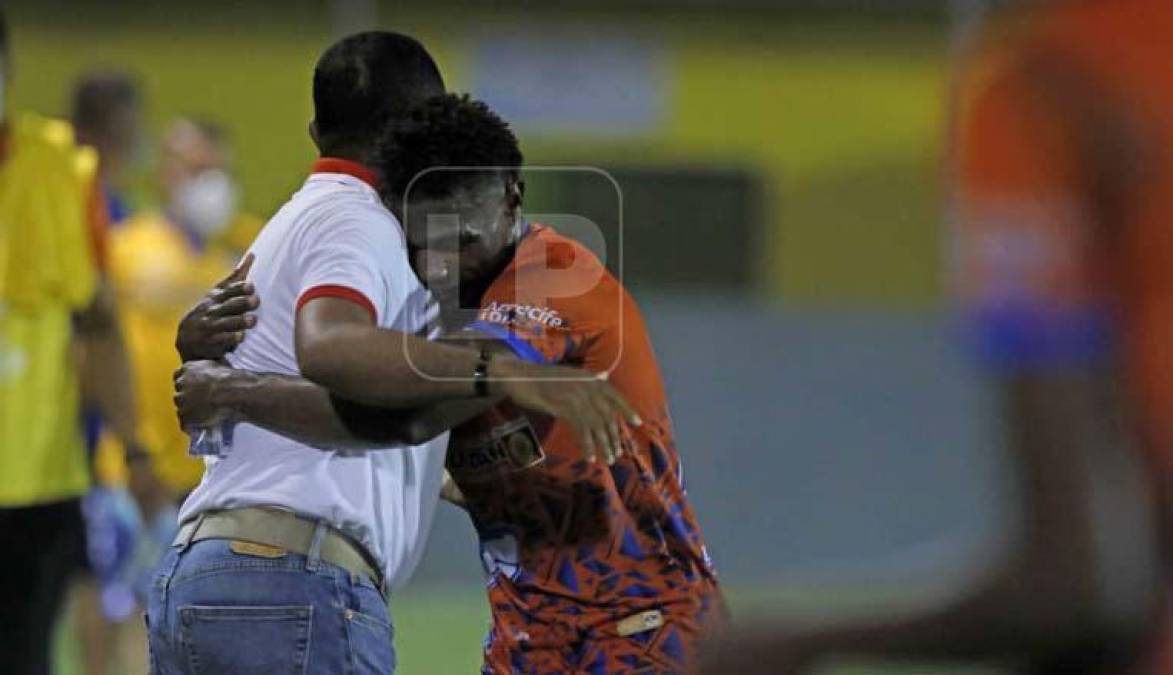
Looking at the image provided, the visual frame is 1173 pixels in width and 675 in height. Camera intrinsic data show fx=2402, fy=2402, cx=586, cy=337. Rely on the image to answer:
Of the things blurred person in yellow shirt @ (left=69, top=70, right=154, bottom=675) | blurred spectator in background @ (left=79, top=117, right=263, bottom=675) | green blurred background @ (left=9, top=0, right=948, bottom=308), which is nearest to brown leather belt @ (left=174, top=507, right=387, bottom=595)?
blurred person in yellow shirt @ (left=69, top=70, right=154, bottom=675)

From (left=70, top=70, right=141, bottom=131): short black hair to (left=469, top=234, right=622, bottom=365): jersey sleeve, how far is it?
4503 millimetres

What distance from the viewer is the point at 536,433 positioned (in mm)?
4082

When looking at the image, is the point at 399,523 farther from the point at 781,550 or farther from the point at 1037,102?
the point at 781,550

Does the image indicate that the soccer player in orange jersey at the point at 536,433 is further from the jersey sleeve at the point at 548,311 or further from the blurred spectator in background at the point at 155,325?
the blurred spectator in background at the point at 155,325

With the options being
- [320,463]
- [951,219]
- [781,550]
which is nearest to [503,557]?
[320,463]

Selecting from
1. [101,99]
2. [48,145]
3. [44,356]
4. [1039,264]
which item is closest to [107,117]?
[101,99]

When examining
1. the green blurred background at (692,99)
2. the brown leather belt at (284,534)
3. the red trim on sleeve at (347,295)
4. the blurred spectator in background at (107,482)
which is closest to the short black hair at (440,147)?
the red trim on sleeve at (347,295)

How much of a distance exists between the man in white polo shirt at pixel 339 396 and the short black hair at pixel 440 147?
0.04 meters

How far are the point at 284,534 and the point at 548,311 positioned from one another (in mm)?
571

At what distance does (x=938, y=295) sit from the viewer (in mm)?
14969

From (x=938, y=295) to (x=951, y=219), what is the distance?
42.2ft

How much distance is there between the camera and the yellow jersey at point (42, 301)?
6.30 meters

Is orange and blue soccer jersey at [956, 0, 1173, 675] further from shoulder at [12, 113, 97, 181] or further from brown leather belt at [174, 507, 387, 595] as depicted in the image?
shoulder at [12, 113, 97, 181]

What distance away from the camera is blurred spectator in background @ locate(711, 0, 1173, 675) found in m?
2.08
